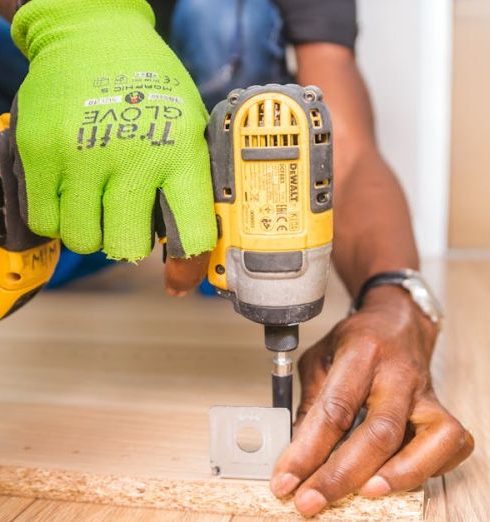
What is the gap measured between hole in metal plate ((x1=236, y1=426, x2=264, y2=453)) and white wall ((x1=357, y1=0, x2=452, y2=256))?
204 centimetres

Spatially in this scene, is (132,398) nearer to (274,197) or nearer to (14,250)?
(14,250)

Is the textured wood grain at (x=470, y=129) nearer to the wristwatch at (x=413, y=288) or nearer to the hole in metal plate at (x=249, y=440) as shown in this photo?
the wristwatch at (x=413, y=288)

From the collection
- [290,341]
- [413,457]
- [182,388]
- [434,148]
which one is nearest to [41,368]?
[182,388]

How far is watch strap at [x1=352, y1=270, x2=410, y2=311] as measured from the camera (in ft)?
4.15

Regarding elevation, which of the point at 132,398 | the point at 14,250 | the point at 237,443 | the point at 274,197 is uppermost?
Result: the point at 274,197

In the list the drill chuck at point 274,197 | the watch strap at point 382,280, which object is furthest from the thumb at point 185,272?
the watch strap at point 382,280

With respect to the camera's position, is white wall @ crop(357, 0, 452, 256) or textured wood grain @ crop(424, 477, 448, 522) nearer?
textured wood grain @ crop(424, 477, 448, 522)

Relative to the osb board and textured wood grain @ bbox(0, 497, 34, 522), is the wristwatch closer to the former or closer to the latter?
the osb board

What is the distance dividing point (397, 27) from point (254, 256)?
2224mm

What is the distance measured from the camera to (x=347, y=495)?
0.95 meters

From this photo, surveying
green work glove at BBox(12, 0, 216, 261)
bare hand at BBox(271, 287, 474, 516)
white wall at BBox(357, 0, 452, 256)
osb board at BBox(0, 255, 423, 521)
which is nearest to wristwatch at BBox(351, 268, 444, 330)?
bare hand at BBox(271, 287, 474, 516)

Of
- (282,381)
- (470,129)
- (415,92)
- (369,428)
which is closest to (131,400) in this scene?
(282,381)

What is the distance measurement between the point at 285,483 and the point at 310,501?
0.04 metres

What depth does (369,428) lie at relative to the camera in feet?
3.09
